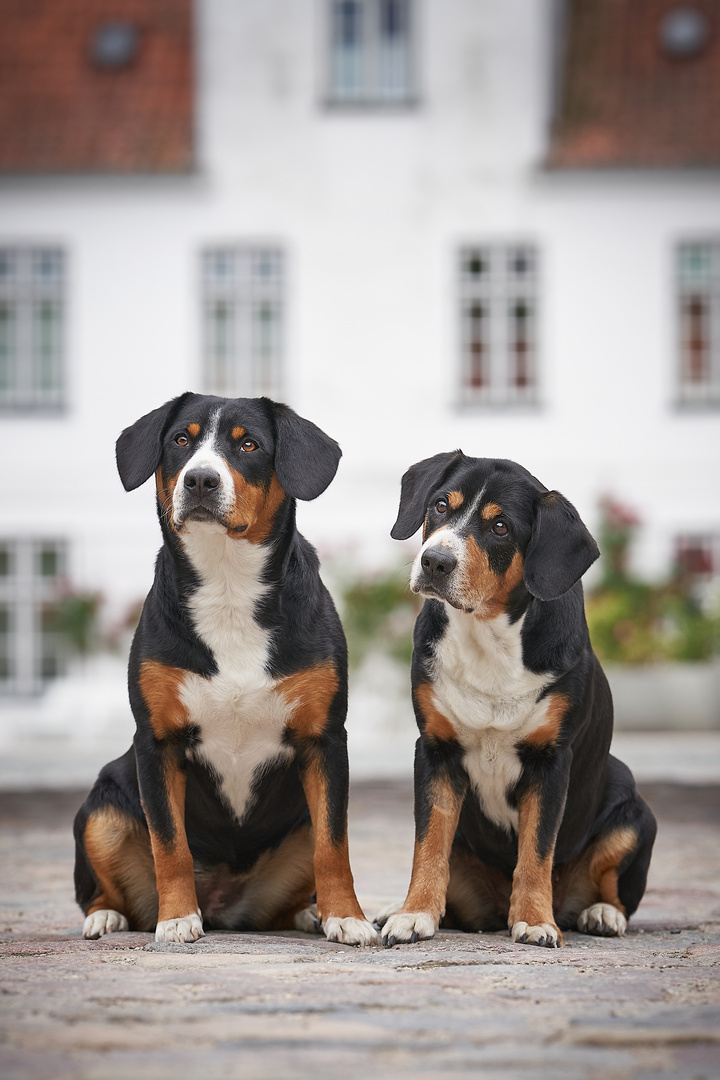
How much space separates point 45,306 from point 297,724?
1515 centimetres

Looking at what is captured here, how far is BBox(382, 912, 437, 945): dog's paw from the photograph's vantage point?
4279 millimetres

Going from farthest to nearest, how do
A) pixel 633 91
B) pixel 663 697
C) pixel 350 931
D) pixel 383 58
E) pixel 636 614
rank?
pixel 383 58, pixel 633 91, pixel 636 614, pixel 663 697, pixel 350 931

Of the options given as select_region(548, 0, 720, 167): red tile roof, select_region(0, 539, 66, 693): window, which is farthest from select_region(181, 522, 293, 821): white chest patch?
select_region(548, 0, 720, 167): red tile roof

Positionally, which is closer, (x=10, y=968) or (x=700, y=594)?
(x=10, y=968)

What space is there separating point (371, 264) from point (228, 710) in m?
14.5

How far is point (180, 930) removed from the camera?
4340 mm

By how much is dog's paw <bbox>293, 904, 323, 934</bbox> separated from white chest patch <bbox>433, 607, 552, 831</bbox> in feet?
2.37

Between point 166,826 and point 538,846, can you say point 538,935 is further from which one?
point 166,826

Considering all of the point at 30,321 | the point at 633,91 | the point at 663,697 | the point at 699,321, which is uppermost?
the point at 633,91

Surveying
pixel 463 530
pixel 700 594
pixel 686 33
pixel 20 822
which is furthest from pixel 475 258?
pixel 463 530

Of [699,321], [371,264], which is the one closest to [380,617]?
[371,264]

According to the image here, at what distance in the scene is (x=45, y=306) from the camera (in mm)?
18672

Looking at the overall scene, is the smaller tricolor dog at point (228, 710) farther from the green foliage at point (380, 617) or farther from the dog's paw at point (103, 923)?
the green foliage at point (380, 617)

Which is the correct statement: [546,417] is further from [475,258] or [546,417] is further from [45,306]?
[45,306]
